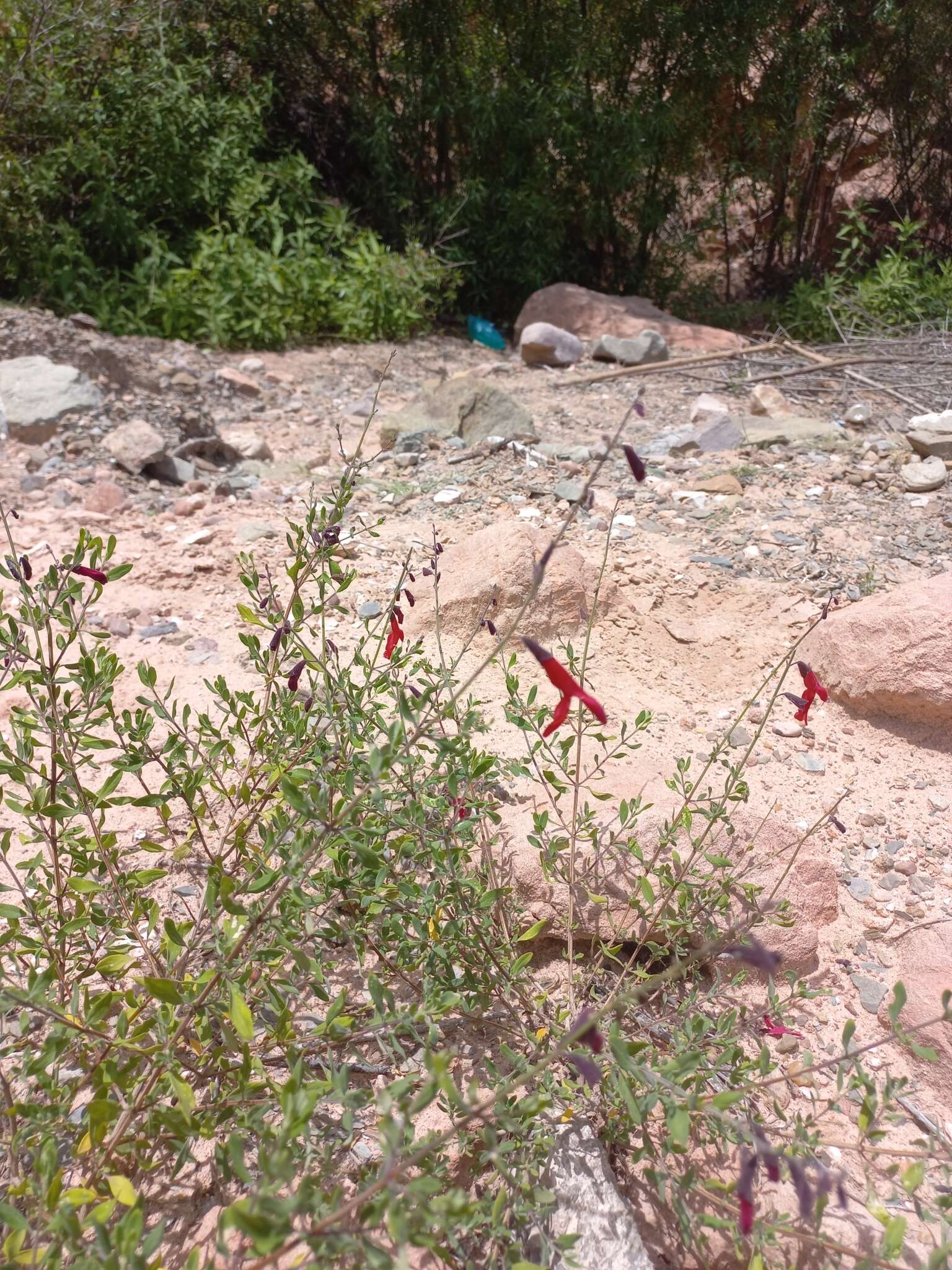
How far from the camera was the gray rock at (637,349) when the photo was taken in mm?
5863

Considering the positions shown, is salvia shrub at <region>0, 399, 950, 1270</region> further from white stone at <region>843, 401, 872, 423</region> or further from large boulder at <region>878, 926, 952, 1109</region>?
white stone at <region>843, 401, 872, 423</region>

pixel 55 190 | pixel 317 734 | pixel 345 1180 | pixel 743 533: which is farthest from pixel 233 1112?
pixel 55 190

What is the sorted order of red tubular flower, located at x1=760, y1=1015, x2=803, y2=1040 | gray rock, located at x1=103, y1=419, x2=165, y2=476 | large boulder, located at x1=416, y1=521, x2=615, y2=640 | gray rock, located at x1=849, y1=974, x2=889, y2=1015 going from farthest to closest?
gray rock, located at x1=103, y1=419, x2=165, y2=476
large boulder, located at x1=416, y1=521, x2=615, y2=640
gray rock, located at x1=849, y1=974, x2=889, y2=1015
red tubular flower, located at x1=760, y1=1015, x2=803, y2=1040

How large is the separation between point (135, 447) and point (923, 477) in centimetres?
319

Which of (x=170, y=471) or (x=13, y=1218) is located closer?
(x=13, y=1218)

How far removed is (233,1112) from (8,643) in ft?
2.61

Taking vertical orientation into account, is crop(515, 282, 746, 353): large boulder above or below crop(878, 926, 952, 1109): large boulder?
above

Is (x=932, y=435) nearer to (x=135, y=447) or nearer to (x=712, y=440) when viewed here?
(x=712, y=440)

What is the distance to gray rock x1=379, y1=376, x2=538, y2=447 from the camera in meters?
4.27

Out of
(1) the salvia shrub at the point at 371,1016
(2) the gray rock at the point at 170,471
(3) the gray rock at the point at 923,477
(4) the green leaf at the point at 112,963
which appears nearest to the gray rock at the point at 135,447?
(2) the gray rock at the point at 170,471

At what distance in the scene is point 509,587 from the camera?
2773mm

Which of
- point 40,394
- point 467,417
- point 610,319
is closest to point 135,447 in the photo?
Answer: point 40,394

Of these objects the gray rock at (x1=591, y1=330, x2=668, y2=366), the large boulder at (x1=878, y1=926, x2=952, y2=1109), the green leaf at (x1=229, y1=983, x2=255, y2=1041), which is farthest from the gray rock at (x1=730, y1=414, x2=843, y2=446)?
the green leaf at (x1=229, y1=983, x2=255, y2=1041)

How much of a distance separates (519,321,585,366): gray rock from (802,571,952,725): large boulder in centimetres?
361
